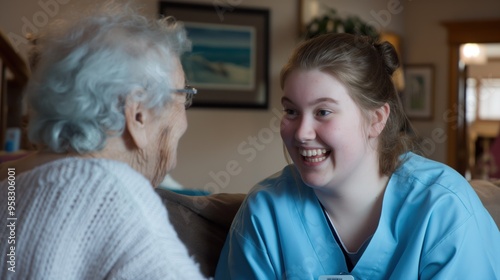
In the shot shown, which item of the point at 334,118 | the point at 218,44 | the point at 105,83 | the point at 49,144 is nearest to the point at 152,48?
the point at 105,83

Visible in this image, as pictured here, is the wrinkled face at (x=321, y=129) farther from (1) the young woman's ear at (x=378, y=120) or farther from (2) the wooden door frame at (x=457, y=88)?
(2) the wooden door frame at (x=457, y=88)

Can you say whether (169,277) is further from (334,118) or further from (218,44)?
(218,44)

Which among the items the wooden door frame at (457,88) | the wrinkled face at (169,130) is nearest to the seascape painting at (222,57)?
the wooden door frame at (457,88)

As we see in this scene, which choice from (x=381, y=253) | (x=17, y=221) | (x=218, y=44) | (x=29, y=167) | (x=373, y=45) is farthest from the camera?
(x=218, y=44)

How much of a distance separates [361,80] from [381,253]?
0.42m

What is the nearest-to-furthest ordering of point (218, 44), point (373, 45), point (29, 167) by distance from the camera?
point (29, 167) < point (373, 45) < point (218, 44)

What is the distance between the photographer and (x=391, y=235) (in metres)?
1.65

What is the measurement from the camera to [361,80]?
5.54ft

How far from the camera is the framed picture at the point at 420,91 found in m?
7.21

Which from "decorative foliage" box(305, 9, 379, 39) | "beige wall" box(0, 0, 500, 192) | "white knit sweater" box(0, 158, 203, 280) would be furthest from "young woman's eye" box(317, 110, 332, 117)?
"decorative foliage" box(305, 9, 379, 39)

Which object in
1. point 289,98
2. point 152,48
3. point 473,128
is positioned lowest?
Result: point 473,128

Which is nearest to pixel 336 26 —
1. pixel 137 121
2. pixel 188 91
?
pixel 188 91

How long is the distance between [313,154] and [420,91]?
5843mm

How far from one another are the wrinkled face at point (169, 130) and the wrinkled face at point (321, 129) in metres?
0.31
